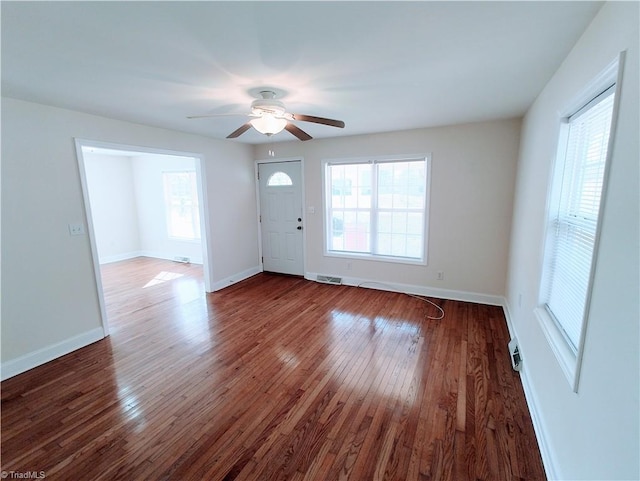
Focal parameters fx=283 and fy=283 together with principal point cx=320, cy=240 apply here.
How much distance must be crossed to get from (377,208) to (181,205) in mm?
4467

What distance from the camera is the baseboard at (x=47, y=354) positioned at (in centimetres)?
250

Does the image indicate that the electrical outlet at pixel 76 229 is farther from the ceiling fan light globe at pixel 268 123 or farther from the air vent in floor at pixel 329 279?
the air vent in floor at pixel 329 279

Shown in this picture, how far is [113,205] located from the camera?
6445mm

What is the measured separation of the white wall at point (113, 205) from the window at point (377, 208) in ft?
16.6

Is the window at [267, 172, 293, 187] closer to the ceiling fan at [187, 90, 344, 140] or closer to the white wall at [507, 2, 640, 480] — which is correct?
the ceiling fan at [187, 90, 344, 140]

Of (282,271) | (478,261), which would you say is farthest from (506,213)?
(282,271)

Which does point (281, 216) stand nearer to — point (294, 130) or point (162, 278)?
point (162, 278)

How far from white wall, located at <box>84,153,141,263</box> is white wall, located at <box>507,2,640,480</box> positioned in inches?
299

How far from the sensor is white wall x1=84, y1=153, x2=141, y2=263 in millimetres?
6109

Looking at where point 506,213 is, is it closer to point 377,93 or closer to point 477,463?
point 377,93

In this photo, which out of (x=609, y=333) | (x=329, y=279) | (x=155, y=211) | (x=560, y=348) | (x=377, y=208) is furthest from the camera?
(x=155, y=211)

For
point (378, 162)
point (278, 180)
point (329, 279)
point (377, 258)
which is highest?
point (378, 162)

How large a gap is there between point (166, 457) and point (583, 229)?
274 centimetres

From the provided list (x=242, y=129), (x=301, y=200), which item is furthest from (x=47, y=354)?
(x=301, y=200)
